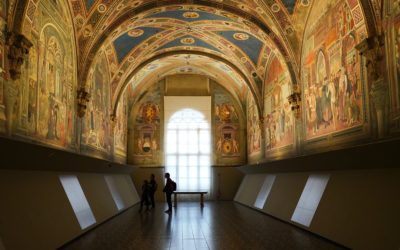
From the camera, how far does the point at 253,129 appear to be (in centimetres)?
2472

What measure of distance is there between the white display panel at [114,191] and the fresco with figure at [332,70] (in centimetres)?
829

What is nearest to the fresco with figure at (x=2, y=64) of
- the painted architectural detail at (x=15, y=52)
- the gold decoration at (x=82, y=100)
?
the painted architectural detail at (x=15, y=52)

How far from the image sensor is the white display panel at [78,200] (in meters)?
10.6

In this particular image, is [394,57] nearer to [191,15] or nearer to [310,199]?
[310,199]

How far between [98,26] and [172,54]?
7.75 meters

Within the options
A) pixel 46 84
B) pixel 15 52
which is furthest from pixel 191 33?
pixel 15 52

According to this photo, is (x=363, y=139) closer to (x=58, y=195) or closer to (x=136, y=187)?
(x=58, y=195)

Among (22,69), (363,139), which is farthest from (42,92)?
(363,139)

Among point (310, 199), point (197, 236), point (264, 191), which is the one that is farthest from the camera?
point (264, 191)

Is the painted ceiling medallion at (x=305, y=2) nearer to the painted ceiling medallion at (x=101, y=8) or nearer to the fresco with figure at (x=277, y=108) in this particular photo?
the fresco with figure at (x=277, y=108)

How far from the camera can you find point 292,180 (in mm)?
14453

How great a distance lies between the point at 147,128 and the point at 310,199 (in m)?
17.1

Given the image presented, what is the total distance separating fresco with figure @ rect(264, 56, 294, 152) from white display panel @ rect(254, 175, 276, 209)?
1540mm

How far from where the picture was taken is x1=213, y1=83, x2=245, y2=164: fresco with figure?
1068 inches
